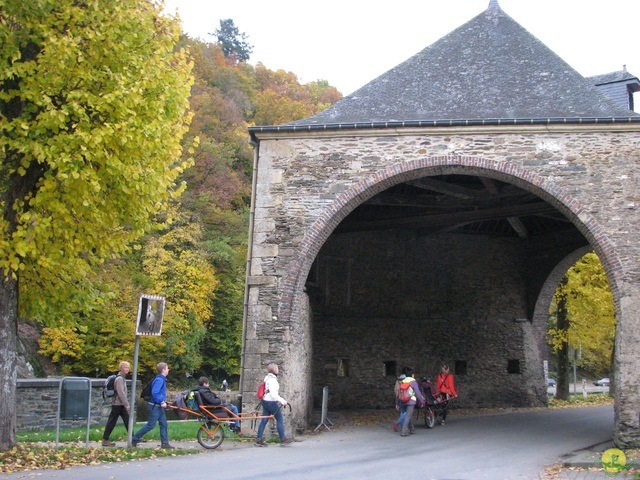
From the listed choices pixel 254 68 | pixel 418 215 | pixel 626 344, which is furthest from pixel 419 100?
pixel 254 68

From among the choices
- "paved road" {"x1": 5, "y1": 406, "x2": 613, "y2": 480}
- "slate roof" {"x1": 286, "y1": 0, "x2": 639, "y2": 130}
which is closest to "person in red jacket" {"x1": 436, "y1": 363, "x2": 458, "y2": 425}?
"paved road" {"x1": 5, "y1": 406, "x2": 613, "y2": 480}

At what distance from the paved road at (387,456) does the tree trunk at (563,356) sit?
769 cm

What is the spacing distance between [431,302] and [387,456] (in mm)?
10350

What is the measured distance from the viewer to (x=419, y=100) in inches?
516

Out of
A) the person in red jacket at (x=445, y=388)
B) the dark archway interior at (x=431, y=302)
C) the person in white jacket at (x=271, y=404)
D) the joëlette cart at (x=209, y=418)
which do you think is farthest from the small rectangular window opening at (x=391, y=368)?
the joëlette cart at (x=209, y=418)

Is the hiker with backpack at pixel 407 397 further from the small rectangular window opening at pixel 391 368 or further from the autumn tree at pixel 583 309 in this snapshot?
the autumn tree at pixel 583 309

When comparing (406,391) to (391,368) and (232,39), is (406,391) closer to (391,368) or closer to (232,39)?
(391,368)

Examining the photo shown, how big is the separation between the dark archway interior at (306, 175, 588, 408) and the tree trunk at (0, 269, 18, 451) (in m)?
10.1

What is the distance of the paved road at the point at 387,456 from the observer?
297 inches

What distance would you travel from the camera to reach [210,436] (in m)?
9.59

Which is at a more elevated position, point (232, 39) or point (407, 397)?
point (232, 39)

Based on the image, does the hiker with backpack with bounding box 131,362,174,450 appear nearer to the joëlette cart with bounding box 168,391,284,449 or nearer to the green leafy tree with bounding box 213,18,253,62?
the joëlette cart with bounding box 168,391,284,449

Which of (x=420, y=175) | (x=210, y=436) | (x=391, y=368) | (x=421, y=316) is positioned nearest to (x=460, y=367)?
(x=421, y=316)

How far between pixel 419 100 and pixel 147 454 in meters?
8.21
